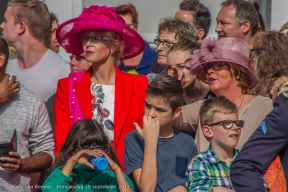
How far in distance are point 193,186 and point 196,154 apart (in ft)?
1.74

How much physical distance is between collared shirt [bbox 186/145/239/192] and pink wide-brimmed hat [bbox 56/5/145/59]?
1440 millimetres

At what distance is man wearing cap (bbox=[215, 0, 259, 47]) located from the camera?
679 centimetres

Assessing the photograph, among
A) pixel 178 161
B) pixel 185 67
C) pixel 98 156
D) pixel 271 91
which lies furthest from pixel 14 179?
pixel 271 91

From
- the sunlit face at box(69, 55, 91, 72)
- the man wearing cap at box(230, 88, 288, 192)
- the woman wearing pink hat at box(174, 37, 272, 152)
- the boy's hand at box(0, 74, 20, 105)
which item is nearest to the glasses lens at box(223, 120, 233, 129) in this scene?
the woman wearing pink hat at box(174, 37, 272, 152)

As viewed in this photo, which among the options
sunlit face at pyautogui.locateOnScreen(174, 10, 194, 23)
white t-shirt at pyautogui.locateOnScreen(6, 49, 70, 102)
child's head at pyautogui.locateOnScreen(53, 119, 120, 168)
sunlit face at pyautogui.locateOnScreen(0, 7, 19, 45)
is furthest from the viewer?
sunlit face at pyautogui.locateOnScreen(174, 10, 194, 23)

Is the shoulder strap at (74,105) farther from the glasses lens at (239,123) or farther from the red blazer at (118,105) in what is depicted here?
the glasses lens at (239,123)

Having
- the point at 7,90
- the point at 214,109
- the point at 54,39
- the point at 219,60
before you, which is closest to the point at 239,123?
the point at 214,109

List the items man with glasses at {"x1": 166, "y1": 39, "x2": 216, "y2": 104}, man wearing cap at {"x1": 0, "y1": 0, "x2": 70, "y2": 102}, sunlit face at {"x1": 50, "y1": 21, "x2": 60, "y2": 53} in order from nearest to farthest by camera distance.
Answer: man with glasses at {"x1": 166, "y1": 39, "x2": 216, "y2": 104} → man wearing cap at {"x1": 0, "y1": 0, "x2": 70, "y2": 102} → sunlit face at {"x1": 50, "y1": 21, "x2": 60, "y2": 53}

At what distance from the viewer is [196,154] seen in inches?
196

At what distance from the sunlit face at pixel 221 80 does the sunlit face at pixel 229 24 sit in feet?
5.27

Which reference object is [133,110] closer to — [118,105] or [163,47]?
[118,105]

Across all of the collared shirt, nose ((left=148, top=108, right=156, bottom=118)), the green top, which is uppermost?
nose ((left=148, top=108, right=156, bottom=118))

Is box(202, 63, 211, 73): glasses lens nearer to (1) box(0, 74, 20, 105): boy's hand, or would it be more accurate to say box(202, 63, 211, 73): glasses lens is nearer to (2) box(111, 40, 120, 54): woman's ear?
(2) box(111, 40, 120, 54): woman's ear

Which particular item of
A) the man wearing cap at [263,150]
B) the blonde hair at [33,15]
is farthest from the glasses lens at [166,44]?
the man wearing cap at [263,150]
